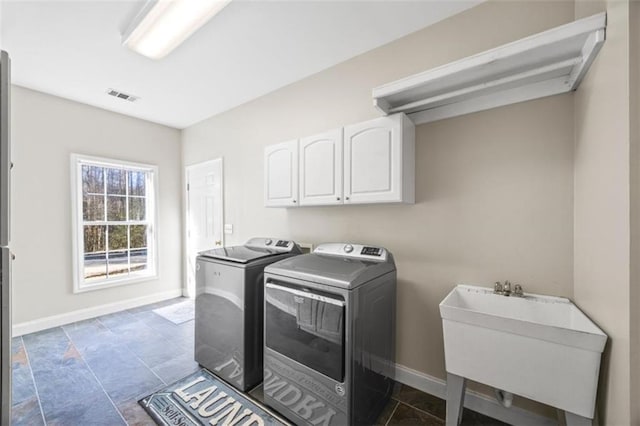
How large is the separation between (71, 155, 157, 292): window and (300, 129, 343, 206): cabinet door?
9.53ft

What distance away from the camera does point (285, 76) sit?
106 inches

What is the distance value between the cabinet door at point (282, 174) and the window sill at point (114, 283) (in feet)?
8.54

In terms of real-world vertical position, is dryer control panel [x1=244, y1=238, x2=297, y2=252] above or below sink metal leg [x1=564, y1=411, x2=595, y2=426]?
above

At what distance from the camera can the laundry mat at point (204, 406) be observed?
1.71 meters

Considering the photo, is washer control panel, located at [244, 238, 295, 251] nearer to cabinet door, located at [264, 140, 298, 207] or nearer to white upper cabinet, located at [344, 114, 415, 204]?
cabinet door, located at [264, 140, 298, 207]

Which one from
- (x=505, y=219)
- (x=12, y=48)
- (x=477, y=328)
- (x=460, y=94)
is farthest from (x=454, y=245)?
(x=12, y=48)

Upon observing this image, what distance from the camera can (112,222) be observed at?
143 inches

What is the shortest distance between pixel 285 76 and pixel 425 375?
2900mm

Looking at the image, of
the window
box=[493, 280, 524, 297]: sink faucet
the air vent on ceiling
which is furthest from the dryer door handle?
the window

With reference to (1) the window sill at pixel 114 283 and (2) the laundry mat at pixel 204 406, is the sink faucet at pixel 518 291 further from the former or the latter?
(1) the window sill at pixel 114 283

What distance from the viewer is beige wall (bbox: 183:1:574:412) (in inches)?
61.6

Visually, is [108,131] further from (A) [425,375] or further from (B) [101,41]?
(A) [425,375]

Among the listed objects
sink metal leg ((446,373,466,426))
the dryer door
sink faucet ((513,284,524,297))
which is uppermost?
sink faucet ((513,284,524,297))
